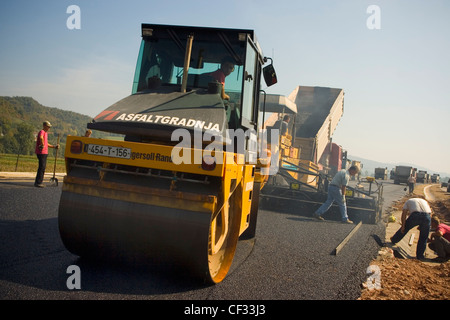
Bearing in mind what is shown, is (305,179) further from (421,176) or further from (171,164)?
(421,176)

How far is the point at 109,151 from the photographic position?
3.04 metres

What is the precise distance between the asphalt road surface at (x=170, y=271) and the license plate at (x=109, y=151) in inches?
36.1

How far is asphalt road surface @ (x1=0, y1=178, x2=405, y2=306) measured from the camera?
2793mm

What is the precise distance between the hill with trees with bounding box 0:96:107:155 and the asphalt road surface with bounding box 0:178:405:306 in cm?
3364

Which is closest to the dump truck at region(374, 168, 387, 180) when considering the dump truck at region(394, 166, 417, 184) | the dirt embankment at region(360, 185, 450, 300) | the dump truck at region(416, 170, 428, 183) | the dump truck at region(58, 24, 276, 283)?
the dump truck at region(416, 170, 428, 183)

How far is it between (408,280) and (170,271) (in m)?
2.65

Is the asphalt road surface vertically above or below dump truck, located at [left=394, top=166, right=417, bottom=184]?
above

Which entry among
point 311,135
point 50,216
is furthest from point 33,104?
point 50,216

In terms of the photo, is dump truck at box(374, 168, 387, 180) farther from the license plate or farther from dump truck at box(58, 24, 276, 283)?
the license plate

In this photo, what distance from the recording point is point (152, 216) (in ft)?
9.36

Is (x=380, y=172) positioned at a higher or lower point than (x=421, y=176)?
higher

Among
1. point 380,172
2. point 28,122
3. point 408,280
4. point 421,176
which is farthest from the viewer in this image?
point 28,122

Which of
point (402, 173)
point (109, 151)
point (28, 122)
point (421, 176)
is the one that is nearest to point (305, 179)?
point (109, 151)

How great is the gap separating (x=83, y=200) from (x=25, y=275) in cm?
72
